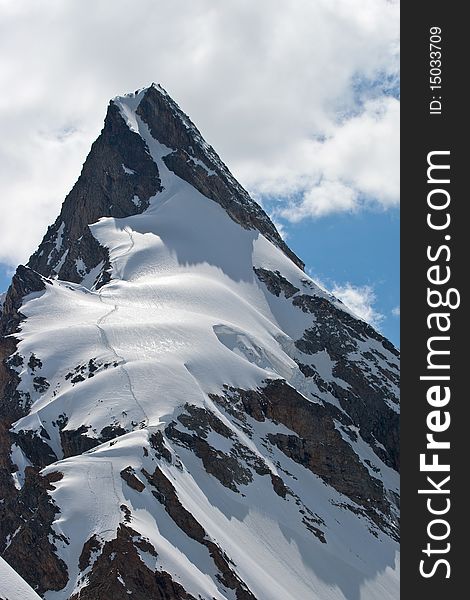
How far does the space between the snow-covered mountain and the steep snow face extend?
7004mm

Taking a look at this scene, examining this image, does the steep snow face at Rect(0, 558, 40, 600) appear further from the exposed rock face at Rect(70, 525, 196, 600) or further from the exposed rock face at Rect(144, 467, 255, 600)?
the exposed rock face at Rect(144, 467, 255, 600)

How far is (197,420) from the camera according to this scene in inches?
3465

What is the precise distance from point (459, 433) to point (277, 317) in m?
102

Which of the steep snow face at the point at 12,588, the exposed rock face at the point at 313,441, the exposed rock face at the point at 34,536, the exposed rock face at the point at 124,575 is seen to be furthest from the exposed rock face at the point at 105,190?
the steep snow face at the point at 12,588

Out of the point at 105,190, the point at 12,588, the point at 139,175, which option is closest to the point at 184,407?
the point at 12,588

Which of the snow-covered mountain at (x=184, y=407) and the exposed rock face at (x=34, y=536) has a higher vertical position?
the snow-covered mountain at (x=184, y=407)

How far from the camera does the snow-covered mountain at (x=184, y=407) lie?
218 ft

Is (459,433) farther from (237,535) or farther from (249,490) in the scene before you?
(249,490)

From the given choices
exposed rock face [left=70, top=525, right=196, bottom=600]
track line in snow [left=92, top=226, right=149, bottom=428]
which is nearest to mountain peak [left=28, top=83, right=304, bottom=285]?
track line in snow [left=92, top=226, right=149, bottom=428]

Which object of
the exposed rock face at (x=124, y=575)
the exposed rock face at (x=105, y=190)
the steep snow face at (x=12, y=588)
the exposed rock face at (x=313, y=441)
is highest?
the exposed rock face at (x=105, y=190)

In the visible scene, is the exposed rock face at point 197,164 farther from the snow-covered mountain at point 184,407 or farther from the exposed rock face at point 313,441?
the exposed rock face at point 313,441

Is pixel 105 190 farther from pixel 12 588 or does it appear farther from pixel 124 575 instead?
pixel 12 588

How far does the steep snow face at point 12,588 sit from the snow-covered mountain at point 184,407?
700cm

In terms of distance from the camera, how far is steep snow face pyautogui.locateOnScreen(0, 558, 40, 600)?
50.1 m
